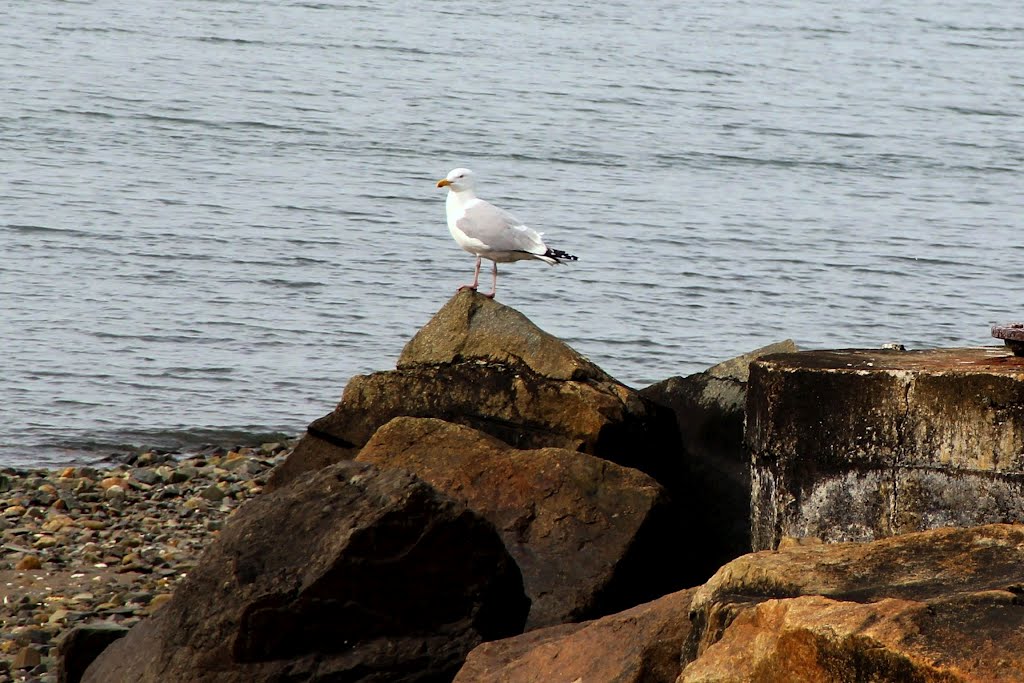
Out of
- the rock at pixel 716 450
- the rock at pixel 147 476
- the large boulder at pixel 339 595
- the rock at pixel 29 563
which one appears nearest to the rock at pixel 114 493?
the rock at pixel 147 476

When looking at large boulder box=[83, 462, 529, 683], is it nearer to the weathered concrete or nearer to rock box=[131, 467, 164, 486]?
the weathered concrete

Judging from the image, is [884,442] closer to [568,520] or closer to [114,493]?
[568,520]

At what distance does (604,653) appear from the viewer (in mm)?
4676

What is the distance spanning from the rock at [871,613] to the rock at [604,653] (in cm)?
24

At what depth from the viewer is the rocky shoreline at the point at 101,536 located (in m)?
6.62

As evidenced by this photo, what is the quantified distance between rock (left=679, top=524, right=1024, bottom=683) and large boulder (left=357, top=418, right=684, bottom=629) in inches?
67.2

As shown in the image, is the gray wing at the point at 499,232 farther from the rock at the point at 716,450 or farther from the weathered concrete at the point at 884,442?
the weathered concrete at the point at 884,442

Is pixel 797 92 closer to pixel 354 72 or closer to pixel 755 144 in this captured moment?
pixel 755 144

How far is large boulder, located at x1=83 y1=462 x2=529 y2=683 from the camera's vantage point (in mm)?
5133

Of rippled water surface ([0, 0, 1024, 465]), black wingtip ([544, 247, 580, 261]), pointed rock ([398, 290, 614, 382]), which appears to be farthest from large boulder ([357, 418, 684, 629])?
rippled water surface ([0, 0, 1024, 465])

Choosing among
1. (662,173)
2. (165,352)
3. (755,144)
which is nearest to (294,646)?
(165,352)

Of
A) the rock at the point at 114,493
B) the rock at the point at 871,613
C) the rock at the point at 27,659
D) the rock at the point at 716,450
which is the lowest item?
the rock at the point at 114,493

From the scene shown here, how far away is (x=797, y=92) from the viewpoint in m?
28.6

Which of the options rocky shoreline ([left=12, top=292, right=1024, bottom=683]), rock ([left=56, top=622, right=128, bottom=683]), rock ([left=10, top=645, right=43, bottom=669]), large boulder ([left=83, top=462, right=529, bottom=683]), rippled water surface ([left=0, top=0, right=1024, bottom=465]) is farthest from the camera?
rippled water surface ([left=0, top=0, right=1024, bottom=465])
